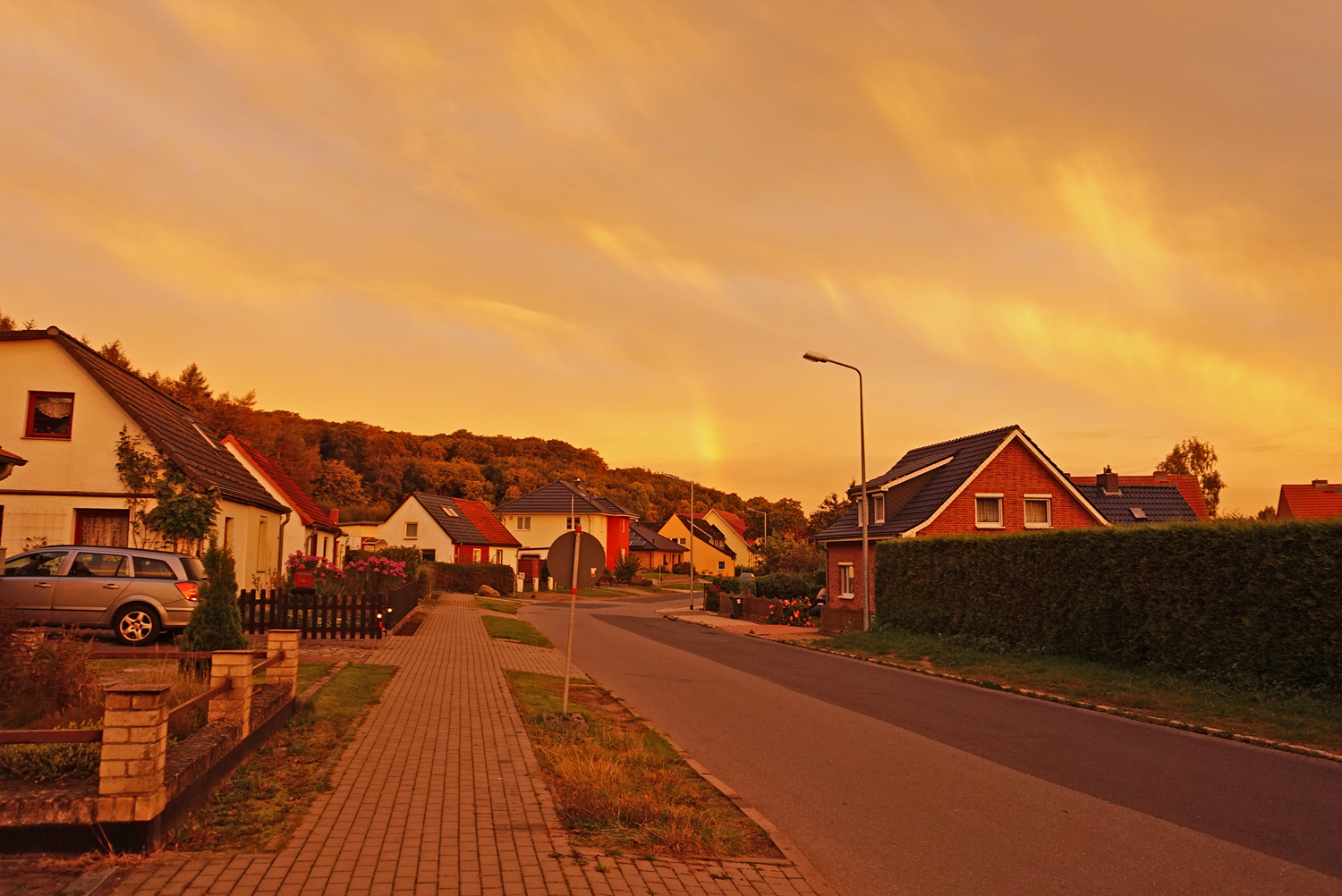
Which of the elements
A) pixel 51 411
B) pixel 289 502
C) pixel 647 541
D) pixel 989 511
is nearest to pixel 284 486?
pixel 289 502

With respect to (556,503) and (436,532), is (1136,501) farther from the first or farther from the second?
(556,503)

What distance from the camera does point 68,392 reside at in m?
21.3

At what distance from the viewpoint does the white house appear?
20.7m

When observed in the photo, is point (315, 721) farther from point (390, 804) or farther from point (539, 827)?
point (539, 827)

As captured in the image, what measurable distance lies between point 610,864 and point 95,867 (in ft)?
9.98

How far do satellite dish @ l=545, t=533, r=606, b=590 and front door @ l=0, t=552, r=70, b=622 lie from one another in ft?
33.6

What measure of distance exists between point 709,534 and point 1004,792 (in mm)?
109505

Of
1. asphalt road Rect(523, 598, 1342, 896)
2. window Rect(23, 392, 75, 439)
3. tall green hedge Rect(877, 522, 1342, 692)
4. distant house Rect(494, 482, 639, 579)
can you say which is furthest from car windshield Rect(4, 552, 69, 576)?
distant house Rect(494, 482, 639, 579)

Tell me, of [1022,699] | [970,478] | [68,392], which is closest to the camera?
[1022,699]

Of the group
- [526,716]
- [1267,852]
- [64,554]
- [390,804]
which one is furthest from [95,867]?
[64,554]

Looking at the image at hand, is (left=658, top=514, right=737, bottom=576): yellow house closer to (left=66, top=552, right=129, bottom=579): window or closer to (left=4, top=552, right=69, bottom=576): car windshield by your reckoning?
(left=66, top=552, right=129, bottom=579): window

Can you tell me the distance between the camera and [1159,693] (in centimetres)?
1464

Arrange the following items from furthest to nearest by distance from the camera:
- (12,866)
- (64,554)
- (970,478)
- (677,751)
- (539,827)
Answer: (970,478) → (64,554) → (677,751) → (539,827) → (12,866)

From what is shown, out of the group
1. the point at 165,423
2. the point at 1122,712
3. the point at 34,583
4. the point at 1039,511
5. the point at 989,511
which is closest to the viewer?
the point at 1122,712
